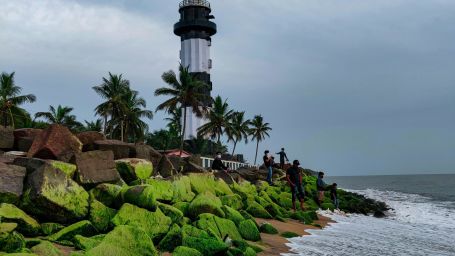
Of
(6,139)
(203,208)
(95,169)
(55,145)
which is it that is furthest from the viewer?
(6,139)

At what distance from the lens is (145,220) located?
25.1 feet

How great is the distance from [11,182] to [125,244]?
9.87 feet

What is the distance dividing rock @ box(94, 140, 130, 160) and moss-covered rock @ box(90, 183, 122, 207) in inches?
142

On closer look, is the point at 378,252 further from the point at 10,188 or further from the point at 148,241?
the point at 10,188

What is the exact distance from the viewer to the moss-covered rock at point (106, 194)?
28.0ft

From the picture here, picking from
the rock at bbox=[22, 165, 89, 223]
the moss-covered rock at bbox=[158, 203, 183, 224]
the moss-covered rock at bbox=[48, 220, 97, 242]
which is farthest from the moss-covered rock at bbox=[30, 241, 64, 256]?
the moss-covered rock at bbox=[158, 203, 183, 224]

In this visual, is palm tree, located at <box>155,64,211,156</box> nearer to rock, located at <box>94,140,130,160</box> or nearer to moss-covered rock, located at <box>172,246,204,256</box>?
rock, located at <box>94,140,130,160</box>

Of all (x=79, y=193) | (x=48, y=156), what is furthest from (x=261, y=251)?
(x=48, y=156)

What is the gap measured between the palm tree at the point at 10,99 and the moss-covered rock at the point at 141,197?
31063 mm

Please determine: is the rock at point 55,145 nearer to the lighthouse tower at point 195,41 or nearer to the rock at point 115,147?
the rock at point 115,147

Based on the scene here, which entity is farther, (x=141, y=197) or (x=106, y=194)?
(x=106, y=194)

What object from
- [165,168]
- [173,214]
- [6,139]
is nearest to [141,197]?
[173,214]

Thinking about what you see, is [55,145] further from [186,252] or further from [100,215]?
[186,252]

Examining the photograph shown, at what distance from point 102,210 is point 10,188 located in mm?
1677
